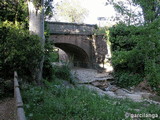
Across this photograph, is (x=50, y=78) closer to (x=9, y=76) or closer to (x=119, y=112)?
(x=9, y=76)

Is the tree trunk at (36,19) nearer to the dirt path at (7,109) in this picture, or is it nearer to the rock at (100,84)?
the dirt path at (7,109)

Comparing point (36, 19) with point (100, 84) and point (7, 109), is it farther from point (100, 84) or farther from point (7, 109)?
point (100, 84)

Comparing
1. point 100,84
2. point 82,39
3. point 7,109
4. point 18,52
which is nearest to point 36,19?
point 18,52

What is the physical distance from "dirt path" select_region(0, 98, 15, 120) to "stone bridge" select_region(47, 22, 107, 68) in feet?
26.7

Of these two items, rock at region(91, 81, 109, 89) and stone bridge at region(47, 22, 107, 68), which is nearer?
rock at region(91, 81, 109, 89)

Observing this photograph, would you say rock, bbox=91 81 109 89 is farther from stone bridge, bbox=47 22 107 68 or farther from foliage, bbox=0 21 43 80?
foliage, bbox=0 21 43 80

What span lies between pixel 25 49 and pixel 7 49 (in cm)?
57

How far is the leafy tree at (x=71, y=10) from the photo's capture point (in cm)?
2697

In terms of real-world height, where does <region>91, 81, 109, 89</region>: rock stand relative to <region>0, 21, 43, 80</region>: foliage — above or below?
below

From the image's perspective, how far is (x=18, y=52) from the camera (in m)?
4.77

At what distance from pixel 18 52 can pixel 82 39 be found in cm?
905

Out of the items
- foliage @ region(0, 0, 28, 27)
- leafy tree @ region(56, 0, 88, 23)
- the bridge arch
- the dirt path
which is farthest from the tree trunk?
leafy tree @ region(56, 0, 88, 23)

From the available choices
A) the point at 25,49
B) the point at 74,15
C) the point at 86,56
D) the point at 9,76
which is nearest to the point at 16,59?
the point at 25,49

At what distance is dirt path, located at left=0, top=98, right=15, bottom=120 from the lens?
10.7 ft
